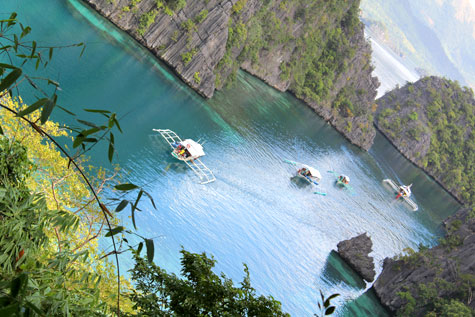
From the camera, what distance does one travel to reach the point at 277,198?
43.1 meters

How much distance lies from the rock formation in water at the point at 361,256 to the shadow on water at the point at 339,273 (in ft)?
2.21

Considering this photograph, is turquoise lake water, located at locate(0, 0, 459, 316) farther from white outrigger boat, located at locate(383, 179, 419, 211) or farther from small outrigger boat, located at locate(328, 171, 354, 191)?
white outrigger boat, located at locate(383, 179, 419, 211)

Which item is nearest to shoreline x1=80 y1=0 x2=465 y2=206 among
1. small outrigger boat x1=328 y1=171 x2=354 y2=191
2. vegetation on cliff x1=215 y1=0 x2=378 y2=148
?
vegetation on cliff x1=215 y1=0 x2=378 y2=148

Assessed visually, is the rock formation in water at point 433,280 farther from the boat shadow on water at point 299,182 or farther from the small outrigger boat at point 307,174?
the small outrigger boat at point 307,174

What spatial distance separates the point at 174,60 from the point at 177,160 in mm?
20606

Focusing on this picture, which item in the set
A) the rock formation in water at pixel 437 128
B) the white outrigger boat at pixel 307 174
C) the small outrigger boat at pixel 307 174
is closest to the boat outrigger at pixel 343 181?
the small outrigger boat at pixel 307 174

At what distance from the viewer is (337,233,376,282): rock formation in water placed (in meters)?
39.8

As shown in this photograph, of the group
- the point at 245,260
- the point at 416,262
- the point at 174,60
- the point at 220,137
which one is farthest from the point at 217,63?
the point at 416,262

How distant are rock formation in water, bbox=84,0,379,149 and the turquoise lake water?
9.65 feet

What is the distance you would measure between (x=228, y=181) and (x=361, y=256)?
1598 centimetres

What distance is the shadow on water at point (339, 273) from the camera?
37719mm

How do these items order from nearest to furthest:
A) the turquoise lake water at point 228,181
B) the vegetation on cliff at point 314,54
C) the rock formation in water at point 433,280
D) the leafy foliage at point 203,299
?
the leafy foliage at point 203,299 < the turquoise lake water at point 228,181 < the rock formation in water at point 433,280 < the vegetation on cliff at point 314,54

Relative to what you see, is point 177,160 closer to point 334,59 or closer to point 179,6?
point 179,6

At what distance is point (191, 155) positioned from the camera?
36219 millimetres
